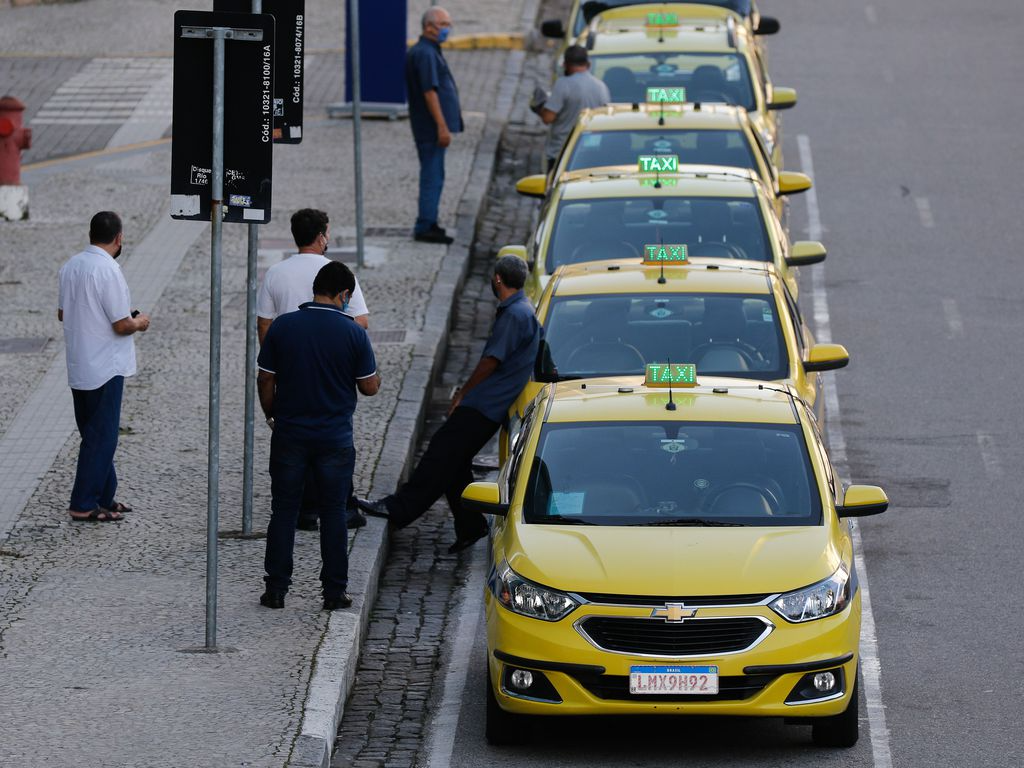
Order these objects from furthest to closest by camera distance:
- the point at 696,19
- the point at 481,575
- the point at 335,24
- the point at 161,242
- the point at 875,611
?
the point at 335,24 → the point at 696,19 → the point at 161,242 → the point at 481,575 → the point at 875,611

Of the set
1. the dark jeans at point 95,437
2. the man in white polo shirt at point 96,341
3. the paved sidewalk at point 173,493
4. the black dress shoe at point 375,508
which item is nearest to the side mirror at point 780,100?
the paved sidewalk at point 173,493

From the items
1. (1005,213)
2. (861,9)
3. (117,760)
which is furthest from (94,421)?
(861,9)

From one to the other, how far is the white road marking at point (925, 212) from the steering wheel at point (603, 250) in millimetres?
7107

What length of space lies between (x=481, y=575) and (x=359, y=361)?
7.29ft

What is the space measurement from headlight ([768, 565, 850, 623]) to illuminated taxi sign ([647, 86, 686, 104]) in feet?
31.6

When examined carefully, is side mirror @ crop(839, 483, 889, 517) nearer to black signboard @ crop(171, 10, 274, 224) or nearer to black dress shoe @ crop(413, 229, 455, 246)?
black signboard @ crop(171, 10, 274, 224)

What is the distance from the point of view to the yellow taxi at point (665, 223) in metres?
15.0

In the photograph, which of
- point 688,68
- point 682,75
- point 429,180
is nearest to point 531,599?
point 429,180

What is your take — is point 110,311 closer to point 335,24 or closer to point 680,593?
point 680,593

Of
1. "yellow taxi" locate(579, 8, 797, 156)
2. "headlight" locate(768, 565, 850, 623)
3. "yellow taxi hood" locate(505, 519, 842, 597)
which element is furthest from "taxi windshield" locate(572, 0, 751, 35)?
"headlight" locate(768, 565, 850, 623)

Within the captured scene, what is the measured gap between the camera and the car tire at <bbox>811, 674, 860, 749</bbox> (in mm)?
9320

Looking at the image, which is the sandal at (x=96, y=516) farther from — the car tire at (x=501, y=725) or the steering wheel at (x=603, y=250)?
the steering wheel at (x=603, y=250)

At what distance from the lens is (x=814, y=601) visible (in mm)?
9156

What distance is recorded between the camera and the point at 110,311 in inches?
472
